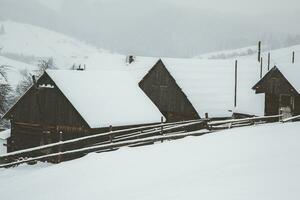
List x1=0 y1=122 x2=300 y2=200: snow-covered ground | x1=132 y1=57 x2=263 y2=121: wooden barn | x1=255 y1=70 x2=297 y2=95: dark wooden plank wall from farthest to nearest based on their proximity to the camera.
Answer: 1. x1=132 y1=57 x2=263 y2=121: wooden barn
2. x1=255 y1=70 x2=297 y2=95: dark wooden plank wall
3. x1=0 y1=122 x2=300 y2=200: snow-covered ground

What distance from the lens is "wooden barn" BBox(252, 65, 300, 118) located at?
30000 millimetres

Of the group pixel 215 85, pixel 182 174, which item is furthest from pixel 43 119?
pixel 215 85

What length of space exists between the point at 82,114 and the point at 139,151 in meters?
9.78

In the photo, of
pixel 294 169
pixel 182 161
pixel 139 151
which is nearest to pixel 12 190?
pixel 139 151

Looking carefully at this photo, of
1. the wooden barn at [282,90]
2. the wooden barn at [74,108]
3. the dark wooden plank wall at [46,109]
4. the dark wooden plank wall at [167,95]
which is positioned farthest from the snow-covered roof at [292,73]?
the dark wooden plank wall at [46,109]

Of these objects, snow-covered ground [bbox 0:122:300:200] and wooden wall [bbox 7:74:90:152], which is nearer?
snow-covered ground [bbox 0:122:300:200]

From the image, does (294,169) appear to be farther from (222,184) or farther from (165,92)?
(165,92)

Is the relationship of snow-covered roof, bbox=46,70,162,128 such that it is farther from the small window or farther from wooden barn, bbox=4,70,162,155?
the small window

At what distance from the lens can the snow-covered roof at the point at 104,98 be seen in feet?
76.7

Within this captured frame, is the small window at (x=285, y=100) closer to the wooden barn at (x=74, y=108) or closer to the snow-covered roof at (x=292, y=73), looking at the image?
the snow-covered roof at (x=292, y=73)

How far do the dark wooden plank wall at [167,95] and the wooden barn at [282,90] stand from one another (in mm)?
6068

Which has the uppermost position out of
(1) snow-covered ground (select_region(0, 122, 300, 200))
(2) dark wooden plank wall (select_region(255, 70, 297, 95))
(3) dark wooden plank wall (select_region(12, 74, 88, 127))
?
(2) dark wooden plank wall (select_region(255, 70, 297, 95))

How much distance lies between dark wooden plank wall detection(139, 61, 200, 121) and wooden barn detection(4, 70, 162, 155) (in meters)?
7.29

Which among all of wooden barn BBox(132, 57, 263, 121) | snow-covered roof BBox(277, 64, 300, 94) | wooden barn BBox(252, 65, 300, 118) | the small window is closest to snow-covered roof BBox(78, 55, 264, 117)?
wooden barn BBox(132, 57, 263, 121)
